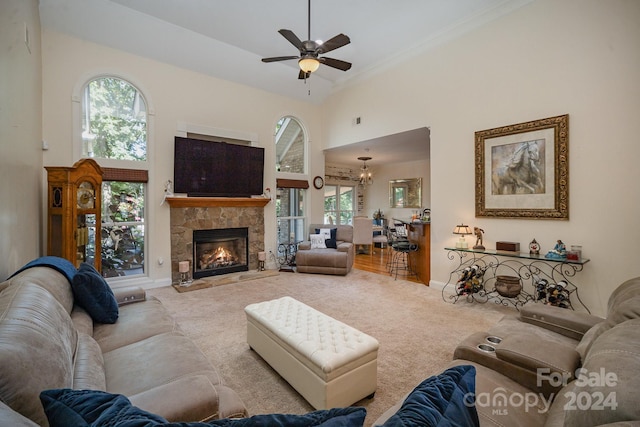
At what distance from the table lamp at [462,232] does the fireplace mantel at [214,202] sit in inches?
145

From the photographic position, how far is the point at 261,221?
6035mm

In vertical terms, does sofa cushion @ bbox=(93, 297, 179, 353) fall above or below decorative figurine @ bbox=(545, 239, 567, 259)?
below

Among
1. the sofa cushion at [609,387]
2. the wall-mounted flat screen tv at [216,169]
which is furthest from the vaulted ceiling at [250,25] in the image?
Answer: the sofa cushion at [609,387]

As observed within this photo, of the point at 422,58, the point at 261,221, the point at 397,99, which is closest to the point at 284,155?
the point at 261,221

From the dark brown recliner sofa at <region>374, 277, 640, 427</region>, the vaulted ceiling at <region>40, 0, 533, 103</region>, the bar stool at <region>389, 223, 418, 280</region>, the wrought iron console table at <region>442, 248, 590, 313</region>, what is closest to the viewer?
the dark brown recliner sofa at <region>374, 277, 640, 427</region>

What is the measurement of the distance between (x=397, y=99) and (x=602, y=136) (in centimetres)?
295

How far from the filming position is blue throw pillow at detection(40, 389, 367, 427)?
0.59 metres

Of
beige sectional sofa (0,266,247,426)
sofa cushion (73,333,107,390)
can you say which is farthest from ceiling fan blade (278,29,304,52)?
→ sofa cushion (73,333,107,390)

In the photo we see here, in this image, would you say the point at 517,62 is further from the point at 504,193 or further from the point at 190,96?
the point at 190,96

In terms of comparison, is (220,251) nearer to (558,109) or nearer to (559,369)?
(559,369)

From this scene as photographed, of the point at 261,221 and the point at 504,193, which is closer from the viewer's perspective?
the point at 504,193

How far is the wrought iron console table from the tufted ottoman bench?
2560 millimetres

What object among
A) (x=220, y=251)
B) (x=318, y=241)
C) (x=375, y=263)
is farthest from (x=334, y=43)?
(x=375, y=263)

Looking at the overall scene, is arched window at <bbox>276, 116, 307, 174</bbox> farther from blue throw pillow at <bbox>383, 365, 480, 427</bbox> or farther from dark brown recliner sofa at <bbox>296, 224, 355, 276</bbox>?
blue throw pillow at <bbox>383, 365, 480, 427</bbox>
